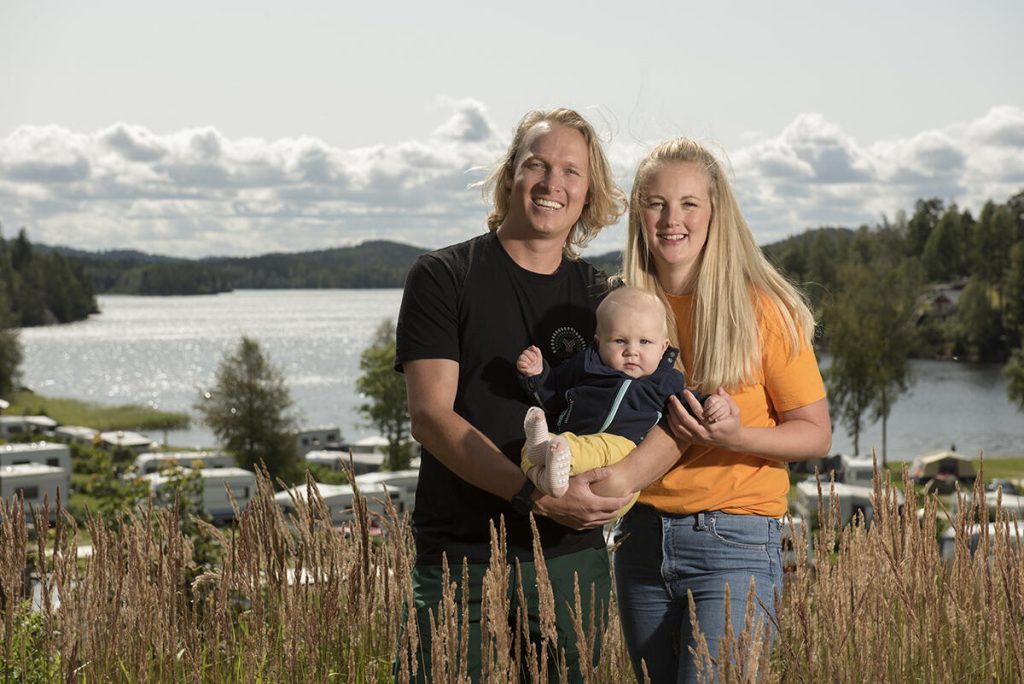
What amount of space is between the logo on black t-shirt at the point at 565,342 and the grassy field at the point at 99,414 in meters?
65.6

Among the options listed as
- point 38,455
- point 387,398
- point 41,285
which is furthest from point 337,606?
point 41,285

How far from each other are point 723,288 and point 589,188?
50 centimetres

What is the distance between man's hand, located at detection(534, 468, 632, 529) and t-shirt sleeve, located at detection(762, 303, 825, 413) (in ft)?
Result: 1.41

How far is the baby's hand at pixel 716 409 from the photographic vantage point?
2414mm

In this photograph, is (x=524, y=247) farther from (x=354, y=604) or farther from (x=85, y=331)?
(x=85, y=331)

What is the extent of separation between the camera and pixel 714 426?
94.8 inches

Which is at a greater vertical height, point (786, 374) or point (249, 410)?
point (786, 374)

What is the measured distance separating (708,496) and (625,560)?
11.1 inches

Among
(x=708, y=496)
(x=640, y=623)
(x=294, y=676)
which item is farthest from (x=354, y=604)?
(x=708, y=496)

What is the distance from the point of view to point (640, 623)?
2613mm

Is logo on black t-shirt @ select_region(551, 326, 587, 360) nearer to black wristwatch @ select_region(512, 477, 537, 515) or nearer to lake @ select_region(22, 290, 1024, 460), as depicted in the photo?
black wristwatch @ select_region(512, 477, 537, 515)

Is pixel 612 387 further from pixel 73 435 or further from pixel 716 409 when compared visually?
pixel 73 435

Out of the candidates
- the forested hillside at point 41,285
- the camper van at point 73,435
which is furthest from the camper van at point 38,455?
the forested hillside at point 41,285

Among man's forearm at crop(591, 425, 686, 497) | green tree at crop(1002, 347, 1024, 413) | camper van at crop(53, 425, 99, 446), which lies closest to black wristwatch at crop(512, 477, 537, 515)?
man's forearm at crop(591, 425, 686, 497)
